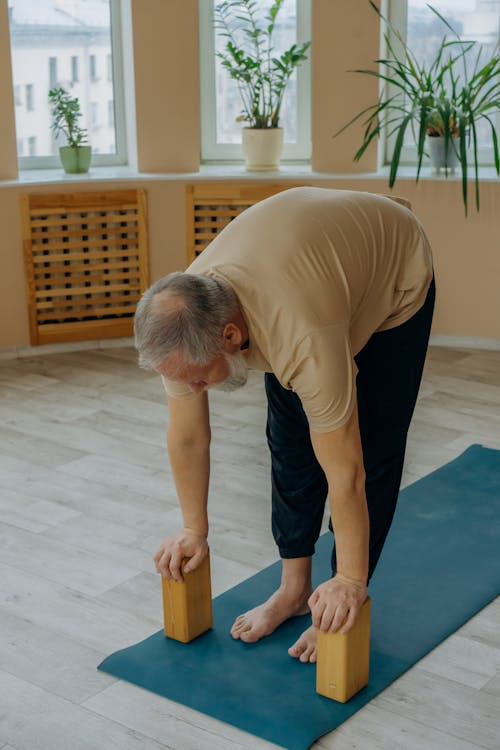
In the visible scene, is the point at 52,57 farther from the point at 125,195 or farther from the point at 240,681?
the point at 240,681

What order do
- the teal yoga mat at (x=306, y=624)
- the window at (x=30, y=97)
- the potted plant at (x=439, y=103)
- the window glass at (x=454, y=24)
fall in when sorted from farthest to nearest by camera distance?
the window at (x=30, y=97) < the window glass at (x=454, y=24) < the potted plant at (x=439, y=103) < the teal yoga mat at (x=306, y=624)

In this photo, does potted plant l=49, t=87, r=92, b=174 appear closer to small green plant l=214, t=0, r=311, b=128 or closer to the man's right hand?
small green plant l=214, t=0, r=311, b=128

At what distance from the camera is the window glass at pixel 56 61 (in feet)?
15.3

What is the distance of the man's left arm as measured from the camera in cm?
177

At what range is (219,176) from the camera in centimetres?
457

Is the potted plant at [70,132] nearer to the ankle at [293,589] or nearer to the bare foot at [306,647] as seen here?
the ankle at [293,589]

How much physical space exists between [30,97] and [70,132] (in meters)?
0.27

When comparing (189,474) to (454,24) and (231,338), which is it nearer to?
(231,338)

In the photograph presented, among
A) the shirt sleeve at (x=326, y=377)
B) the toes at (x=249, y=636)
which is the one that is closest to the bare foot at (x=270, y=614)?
the toes at (x=249, y=636)

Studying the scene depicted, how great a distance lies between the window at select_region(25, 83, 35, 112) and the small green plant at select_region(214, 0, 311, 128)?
89cm

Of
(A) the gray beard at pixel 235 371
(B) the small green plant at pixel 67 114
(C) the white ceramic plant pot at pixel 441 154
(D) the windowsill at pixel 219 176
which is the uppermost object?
(B) the small green plant at pixel 67 114

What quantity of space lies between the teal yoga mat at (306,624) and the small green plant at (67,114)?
255 cm

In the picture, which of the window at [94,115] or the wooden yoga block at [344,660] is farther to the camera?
the window at [94,115]

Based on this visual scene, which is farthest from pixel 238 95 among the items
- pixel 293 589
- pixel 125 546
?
pixel 293 589
